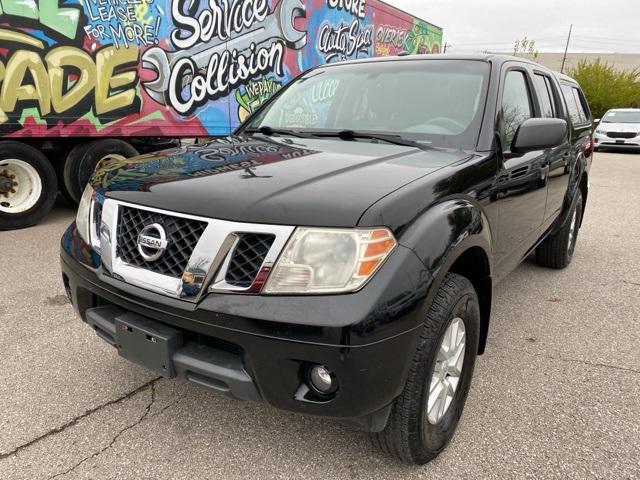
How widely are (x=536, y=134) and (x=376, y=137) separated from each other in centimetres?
82

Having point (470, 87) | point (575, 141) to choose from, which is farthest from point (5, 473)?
point (575, 141)

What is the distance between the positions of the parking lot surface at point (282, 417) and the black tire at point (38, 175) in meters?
2.46

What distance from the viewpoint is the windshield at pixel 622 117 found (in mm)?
18128

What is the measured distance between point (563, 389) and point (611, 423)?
319 millimetres

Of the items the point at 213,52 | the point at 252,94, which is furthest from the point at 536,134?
the point at 252,94

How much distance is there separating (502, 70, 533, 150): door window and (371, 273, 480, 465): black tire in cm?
110

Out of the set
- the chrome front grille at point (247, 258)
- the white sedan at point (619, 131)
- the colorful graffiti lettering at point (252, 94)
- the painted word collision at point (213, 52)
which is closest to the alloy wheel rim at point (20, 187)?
the painted word collision at point (213, 52)

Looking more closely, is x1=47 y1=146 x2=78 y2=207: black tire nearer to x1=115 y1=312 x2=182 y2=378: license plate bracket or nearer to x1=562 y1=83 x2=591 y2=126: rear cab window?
x1=115 y1=312 x2=182 y2=378: license plate bracket

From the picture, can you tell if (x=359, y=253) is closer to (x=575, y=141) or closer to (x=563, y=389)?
(x=563, y=389)

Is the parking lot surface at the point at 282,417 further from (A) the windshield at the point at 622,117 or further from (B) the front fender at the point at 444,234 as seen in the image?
(A) the windshield at the point at 622,117

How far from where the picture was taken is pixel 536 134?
8.49 ft

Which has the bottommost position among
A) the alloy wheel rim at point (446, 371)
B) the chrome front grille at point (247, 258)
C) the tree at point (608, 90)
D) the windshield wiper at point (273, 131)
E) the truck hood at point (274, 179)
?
the tree at point (608, 90)

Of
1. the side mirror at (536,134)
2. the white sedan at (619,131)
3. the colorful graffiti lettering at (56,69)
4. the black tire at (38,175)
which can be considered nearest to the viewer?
the side mirror at (536,134)

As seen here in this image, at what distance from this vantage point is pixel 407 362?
1766 millimetres
